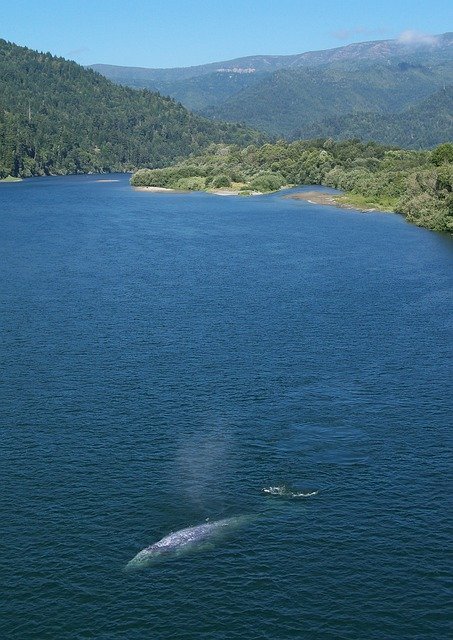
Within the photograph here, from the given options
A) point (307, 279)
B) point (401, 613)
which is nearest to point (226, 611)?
point (401, 613)

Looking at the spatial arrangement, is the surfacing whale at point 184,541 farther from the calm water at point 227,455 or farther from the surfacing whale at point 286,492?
the surfacing whale at point 286,492

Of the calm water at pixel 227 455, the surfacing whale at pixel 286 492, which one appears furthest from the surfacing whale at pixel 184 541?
the surfacing whale at pixel 286 492

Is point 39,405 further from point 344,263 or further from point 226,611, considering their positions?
point 344,263

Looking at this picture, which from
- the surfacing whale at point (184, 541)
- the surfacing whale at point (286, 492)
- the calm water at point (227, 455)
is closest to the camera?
the calm water at point (227, 455)

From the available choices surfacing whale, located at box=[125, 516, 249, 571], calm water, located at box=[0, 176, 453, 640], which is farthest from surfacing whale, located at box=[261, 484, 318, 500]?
surfacing whale, located at box=[125, 516, 249, 571]

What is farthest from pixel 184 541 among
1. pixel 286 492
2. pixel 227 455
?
pixel 227 455
